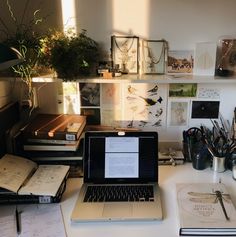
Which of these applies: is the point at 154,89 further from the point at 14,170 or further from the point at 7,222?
the point at 7,222

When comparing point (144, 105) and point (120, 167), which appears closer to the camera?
point (120, 167)

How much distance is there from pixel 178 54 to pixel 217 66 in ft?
0.65

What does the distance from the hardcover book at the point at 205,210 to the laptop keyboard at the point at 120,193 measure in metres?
0.13

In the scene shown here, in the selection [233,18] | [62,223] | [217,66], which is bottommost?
[62,223]

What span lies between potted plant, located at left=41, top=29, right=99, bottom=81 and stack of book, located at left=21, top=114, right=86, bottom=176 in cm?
25

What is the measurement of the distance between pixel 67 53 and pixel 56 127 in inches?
14.3

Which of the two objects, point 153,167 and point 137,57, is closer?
point 153,167

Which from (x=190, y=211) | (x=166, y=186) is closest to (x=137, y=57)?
(x=166, y=186)

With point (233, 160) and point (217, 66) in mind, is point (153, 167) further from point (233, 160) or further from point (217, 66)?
point (217, 66)

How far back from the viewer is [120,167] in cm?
134

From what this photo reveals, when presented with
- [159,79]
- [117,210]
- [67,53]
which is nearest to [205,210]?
[117,210]

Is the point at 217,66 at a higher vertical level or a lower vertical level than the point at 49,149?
higher

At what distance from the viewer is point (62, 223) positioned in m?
1.08

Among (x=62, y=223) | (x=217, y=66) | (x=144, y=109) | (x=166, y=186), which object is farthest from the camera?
(x=144, y=109)
